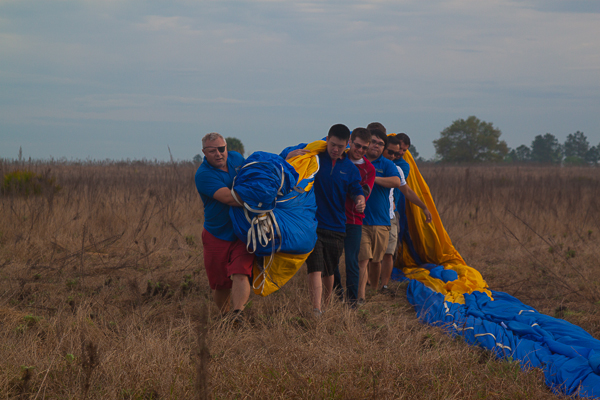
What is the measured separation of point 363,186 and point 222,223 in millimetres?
1505

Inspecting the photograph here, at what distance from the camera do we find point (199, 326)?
5.51 feet

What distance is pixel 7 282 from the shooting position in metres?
4.70

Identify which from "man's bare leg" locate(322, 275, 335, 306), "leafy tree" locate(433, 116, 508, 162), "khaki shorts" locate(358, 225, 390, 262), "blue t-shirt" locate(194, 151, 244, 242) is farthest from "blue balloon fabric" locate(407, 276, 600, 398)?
"leafy tree" locate(433, 116, 508, 162)

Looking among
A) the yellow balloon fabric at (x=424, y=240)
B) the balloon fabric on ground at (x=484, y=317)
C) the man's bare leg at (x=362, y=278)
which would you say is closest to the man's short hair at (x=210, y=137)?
the man's bare leg at (x=362, y=278)

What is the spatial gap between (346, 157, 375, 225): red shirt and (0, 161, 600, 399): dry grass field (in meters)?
0.82

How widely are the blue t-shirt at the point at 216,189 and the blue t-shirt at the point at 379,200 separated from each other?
162 centimetres

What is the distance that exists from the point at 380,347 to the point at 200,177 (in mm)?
1886

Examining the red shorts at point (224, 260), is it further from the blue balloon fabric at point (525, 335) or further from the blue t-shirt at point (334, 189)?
the blue balloon fabric at point (525, 335)

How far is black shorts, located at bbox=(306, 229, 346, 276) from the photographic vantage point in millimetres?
4160

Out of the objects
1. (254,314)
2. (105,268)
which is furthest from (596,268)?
(105,268)

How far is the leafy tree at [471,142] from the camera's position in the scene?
216 ft

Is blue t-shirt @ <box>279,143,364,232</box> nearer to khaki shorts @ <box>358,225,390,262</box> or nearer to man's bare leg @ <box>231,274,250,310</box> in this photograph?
khaki shorts @ <box>358,225,390,262</box>

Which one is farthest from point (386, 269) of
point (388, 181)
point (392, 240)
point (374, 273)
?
point (388, 181)

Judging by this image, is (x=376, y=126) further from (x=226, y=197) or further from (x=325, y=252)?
(x=226, y=197)
